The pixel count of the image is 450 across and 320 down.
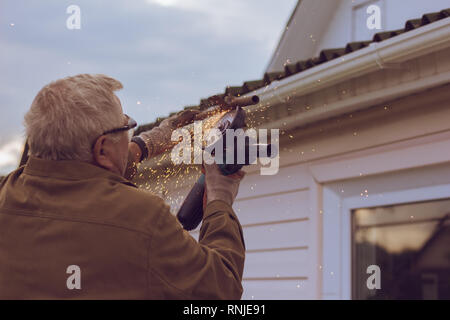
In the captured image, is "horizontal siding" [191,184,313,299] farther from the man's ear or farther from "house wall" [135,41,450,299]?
the man's ear

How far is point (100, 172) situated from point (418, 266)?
107 inches

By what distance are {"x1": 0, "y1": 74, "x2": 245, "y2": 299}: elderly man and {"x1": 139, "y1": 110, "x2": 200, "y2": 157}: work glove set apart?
564 mm

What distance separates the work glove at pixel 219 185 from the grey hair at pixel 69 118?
0.37 meters

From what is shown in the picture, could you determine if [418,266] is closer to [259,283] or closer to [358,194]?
[358,194]

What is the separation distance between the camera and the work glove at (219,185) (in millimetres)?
1749

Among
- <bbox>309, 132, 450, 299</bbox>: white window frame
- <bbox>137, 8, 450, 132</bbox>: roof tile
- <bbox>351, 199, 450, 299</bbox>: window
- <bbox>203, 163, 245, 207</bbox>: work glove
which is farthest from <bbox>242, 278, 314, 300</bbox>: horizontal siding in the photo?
<bbox>203, 163, 245, 207</bbox>: work glove

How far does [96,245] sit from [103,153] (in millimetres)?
299

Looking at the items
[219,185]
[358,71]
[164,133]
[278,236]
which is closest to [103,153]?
[219,185]

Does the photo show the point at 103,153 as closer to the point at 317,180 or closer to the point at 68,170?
the point at 68,170

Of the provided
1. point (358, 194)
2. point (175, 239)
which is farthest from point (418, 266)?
point (175, 239)

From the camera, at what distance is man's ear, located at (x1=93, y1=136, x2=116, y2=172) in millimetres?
1553

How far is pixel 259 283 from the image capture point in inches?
184

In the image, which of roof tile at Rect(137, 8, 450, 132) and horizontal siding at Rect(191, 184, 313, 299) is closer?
Answer: roof tile at Rect(137, 8, 450, 132)

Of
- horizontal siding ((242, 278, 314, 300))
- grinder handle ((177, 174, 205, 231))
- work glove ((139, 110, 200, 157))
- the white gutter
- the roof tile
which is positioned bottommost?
horizontal siding ((242, 278, 314, 300))
